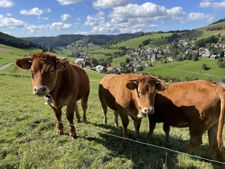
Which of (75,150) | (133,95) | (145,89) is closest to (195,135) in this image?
(145,89)

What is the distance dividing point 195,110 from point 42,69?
13.4 ft

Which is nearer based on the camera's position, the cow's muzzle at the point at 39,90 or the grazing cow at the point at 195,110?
the cow's muzzle at the point at 39,90

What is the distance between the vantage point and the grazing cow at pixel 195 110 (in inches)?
311

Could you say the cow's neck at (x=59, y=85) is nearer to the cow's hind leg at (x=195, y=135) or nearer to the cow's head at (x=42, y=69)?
the cow's head at (x=42, y=69)

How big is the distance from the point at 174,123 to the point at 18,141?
173 inches

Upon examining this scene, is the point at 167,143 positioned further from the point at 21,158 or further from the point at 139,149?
the point at 21,158

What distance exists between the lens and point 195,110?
8.16 meters

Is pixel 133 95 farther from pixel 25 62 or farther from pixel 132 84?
pixel 25 62

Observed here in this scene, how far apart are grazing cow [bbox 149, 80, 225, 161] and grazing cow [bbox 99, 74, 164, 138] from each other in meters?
0.66

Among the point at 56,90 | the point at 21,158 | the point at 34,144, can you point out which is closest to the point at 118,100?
the point at 56,90

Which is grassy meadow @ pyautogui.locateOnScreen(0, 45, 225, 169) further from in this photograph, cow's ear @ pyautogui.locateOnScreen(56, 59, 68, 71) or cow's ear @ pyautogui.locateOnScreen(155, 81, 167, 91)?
cow's ear @ pyautogui.locateOnScreen(56, 59, 68, 71)

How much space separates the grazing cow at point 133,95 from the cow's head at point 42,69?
83.3 inches

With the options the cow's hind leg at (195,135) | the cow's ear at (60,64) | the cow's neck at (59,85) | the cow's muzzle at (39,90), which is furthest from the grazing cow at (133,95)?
the cow's muzzle at (39,90)

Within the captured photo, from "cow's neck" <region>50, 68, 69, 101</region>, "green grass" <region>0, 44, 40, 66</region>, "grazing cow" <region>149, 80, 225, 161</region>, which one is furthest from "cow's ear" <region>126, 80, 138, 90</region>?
"green grass" <region>0, 44, 40, 66</region>
